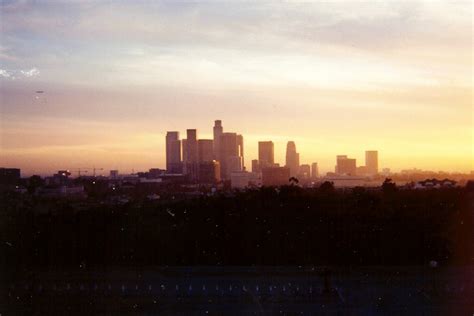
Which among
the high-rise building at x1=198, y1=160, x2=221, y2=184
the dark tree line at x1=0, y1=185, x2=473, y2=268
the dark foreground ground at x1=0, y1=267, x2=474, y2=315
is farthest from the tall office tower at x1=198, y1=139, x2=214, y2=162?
the dark foreground ground at x1=0, y1=267, x2=474, y2=315

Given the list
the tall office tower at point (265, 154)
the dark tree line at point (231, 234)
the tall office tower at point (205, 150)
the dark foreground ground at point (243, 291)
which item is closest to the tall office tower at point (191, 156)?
the tall office tower at point (205, 150)

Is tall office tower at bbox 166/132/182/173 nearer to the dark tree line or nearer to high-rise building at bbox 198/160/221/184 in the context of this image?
high-rise building at bbox 198/160/221/184

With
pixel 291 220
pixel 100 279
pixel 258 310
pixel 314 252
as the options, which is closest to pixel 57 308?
pixel 100 279

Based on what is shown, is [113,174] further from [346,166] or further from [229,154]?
[346,166]

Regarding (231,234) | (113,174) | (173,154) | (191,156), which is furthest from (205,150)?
(231,234)

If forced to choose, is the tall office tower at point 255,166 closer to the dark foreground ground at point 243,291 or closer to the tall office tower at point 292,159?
the tall office tower at point 292,159

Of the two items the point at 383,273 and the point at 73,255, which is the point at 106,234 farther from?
the point at 383,273
